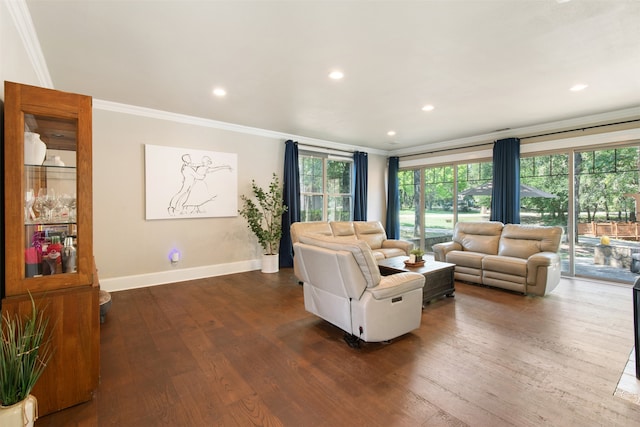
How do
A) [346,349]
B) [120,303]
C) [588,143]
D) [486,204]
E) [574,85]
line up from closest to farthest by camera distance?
[346,349] → [574,85] → [120,303] → [588,143] → [486,204]

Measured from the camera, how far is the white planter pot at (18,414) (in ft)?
4.47

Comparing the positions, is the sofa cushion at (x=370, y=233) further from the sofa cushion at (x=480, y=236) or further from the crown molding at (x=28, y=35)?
the crown molding at (x=28, y=35)

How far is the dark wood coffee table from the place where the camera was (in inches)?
148

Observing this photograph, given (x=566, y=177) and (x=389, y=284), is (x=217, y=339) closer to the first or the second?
(x=389, y=284)

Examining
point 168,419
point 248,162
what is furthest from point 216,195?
point 168,419

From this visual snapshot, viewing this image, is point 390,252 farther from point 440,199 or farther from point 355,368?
point 355,368

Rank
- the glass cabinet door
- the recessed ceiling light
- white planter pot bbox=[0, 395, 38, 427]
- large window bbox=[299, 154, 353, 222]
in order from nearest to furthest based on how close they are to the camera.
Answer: white planter pot bbox=[0, 395, 38, 427]
the glass cabinet door
the recessed ceiling light
large window bbox=[299, 154, 353, 222]

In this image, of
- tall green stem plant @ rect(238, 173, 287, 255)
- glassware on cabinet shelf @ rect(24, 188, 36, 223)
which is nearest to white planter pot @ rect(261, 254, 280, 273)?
tall green stem plant @ rect(238, 173, 287, 255)

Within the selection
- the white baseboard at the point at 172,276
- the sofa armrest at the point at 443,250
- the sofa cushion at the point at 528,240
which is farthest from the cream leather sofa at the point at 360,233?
the sofa cushion at the point at 528,240

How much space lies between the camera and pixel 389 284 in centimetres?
271

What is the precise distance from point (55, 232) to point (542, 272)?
5.31 m

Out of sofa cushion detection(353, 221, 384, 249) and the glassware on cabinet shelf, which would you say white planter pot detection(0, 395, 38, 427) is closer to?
the glassware on cabinet shelf

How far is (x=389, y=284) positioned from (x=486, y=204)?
4.64 m

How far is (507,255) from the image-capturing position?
4.76 metres
